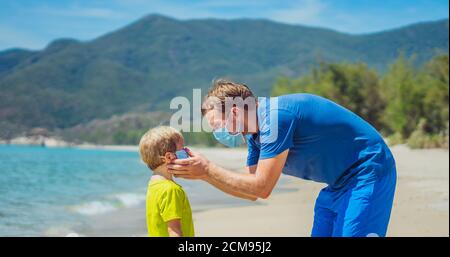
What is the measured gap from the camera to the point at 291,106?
9.30 ft

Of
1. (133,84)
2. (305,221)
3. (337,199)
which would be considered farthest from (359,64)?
(133,84)

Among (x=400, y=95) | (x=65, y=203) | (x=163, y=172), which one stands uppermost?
(x=400, y=95)

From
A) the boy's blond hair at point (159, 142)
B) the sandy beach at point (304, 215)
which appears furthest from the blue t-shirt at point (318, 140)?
the sandy beach at point (304, 215)

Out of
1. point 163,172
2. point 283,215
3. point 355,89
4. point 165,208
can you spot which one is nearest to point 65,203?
point 283,215

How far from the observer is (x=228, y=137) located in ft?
9.91

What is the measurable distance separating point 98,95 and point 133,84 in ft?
98.2

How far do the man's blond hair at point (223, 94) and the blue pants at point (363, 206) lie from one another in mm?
708

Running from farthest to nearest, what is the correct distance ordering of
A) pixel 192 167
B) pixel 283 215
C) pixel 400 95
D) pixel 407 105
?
pixel 400 95 < pixel 407 105 < pixel 283 215 < pixel 192 167

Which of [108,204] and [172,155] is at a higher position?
[172,155]

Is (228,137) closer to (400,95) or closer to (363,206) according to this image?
(363,206)

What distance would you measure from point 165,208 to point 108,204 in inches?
510

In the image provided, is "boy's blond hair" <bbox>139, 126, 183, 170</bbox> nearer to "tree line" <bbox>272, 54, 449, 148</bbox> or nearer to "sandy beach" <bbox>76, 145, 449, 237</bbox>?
"sandy beach" <bbox>76, 145, 449, 237</bbox>

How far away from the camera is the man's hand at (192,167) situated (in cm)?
274
